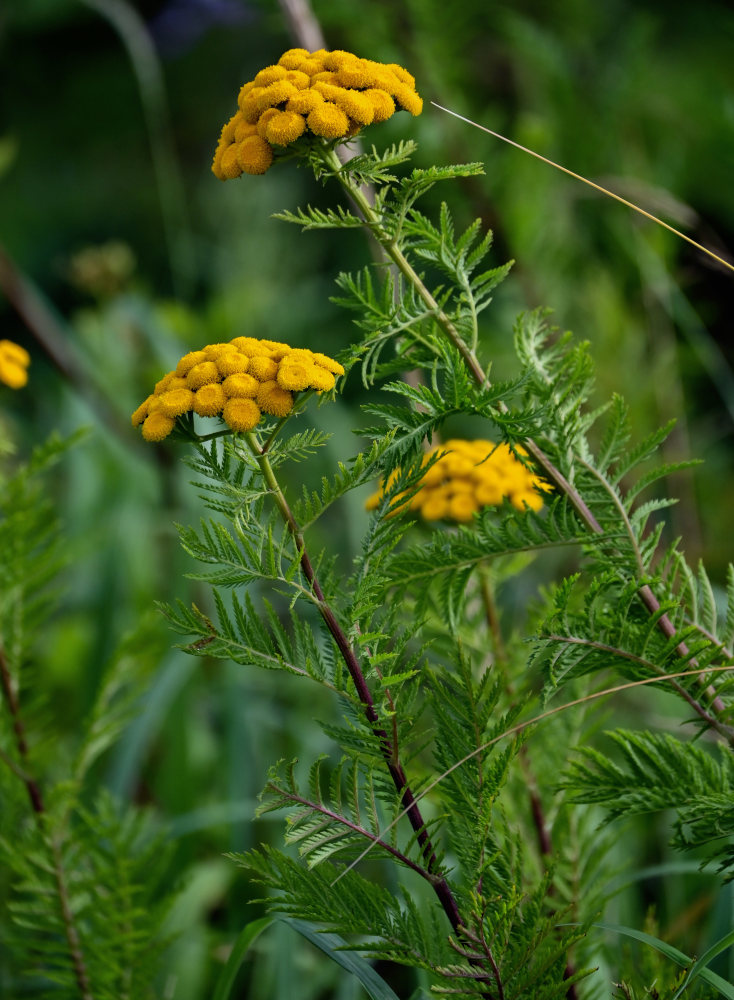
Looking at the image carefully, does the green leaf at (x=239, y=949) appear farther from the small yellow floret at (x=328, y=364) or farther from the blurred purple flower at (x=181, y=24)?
the blurred purple flower at (x=181, y=24)

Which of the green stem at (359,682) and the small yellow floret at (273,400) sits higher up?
the small yellow floret at (273,400)

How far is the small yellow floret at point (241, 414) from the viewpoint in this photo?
1.08 feet

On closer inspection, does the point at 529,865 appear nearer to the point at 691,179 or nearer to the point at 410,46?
the point at 410,46

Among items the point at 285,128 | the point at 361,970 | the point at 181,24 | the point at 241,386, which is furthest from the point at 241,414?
the point at 181,24

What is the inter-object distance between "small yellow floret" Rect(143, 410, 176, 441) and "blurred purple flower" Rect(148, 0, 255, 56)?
9.69 ft

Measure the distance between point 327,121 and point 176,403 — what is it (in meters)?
0.13

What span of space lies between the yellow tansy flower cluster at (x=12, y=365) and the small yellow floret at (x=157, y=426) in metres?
0.32

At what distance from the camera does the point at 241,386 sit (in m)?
0.34

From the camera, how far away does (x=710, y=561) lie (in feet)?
4.83

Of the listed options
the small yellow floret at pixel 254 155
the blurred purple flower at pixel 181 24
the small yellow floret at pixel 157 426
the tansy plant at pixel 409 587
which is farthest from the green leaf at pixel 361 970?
the blurred purple flower at pixel 181 24

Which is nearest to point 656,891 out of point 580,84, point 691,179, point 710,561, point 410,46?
point 710,561

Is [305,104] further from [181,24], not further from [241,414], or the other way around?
[181,24]

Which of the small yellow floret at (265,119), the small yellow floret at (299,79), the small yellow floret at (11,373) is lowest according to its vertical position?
the small yellow floret at (265,119)

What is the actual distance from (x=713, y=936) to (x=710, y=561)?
3.33 ft
